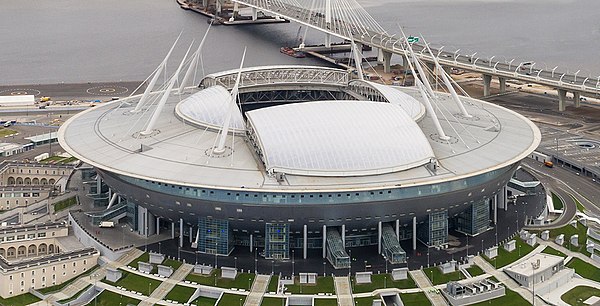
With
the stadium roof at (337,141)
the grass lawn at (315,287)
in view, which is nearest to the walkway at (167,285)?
the grass lawn at (315,287)

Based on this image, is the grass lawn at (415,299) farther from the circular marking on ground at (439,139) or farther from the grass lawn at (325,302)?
the circular marking on ground at (439,139)

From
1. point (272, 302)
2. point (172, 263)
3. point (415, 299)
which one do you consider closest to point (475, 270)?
point (415, 299)

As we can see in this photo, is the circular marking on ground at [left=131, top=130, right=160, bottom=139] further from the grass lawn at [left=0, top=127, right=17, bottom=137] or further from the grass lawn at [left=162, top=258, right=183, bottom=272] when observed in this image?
the grass lawn at [left=0, top=127, right=17, bottom=137]

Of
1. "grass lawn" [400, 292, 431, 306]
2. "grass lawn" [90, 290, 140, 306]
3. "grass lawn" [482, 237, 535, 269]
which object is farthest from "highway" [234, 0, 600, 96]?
"grass lawn" [90, 290, 140, 306]

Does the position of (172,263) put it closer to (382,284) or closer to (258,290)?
(258,290)

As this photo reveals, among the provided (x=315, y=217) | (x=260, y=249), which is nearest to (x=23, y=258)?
(x=260, y=249)

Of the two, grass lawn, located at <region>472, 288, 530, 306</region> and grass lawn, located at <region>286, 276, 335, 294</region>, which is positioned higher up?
grass lawn, located at <region>286, 276, 335, 294</region>
